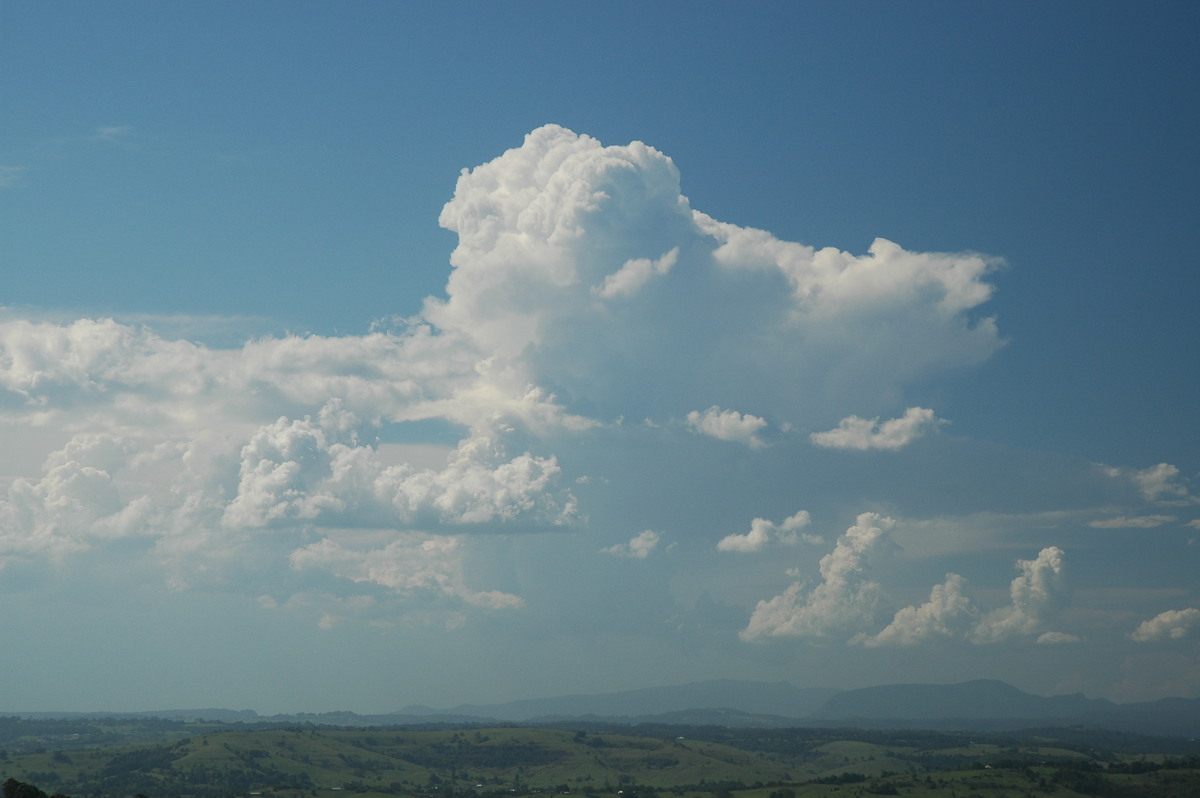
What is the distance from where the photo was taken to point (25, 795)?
114 metres
